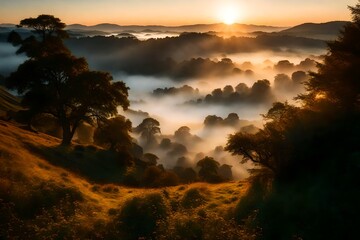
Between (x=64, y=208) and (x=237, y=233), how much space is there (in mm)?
9871

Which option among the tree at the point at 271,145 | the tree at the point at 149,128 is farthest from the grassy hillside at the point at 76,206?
the tree at the point at 149,128

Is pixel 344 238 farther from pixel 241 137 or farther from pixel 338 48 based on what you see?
pixel 338 48

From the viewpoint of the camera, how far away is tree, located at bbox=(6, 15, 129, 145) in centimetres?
4397

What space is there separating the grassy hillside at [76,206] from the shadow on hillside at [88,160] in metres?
7.31

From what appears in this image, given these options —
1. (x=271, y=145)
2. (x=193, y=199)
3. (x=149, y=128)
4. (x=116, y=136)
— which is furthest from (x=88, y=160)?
(x=149, y=128)

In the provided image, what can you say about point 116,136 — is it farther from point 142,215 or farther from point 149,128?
point 149,128

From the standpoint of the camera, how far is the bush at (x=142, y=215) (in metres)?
19.6

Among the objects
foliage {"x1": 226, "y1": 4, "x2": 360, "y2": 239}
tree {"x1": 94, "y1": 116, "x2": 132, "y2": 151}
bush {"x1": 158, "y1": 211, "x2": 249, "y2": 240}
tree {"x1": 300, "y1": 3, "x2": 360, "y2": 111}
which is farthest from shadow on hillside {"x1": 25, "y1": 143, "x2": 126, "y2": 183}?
tree {"x1": 300, "y1": 3, "x2": 360, "y2": 111}

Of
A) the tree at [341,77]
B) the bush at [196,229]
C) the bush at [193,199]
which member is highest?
the tree at [341,77]

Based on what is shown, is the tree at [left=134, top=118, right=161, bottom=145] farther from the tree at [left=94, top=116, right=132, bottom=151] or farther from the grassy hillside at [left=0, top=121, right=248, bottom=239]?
the grassy hillside at [left=0, top=121, right=248, bottom=239]

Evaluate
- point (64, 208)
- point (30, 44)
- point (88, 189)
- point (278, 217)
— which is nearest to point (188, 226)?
point (278, 217)

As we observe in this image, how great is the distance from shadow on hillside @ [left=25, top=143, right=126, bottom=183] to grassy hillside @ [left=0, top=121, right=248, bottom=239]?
731cm

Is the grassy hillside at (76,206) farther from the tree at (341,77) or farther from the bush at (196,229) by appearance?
the tree at (341,77)

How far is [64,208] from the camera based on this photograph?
2034 cm
